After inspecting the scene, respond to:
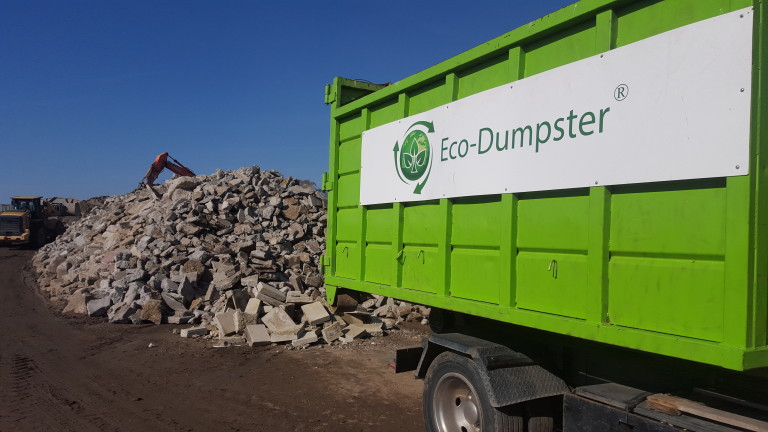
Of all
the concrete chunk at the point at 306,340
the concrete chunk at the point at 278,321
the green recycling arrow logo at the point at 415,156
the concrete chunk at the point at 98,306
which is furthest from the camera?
the concrete chunk at the point at 98,306

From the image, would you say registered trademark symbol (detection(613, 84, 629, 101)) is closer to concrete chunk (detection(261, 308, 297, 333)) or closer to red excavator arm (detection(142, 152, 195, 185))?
concrete chunk (detection(261, 308, 297, 333))

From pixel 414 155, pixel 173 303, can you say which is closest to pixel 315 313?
pixel 173 303

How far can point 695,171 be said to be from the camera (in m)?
→ 2.51

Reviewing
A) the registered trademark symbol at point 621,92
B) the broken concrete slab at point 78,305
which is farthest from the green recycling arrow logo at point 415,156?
the broken concrete slab at point 78,305

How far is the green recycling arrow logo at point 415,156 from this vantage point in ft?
14.7

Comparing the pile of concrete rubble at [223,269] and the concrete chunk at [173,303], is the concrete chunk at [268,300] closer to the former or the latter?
the pile of concrete rubble at [223,269]

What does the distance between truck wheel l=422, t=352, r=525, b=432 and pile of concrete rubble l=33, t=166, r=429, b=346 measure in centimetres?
293

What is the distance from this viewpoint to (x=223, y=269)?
12.1 m

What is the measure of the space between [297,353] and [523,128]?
621 cm

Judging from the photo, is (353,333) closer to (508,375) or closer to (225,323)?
(225,323)

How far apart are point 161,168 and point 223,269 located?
14363 mm

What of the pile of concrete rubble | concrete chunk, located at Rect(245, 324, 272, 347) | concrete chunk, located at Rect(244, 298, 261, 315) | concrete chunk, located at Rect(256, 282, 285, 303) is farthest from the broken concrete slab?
concrete chunk, located at Rect(245, 324, 272, 347)

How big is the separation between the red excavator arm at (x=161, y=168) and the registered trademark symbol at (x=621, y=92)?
23.6 m

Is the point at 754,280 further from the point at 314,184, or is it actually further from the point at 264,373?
the point at 314,184
